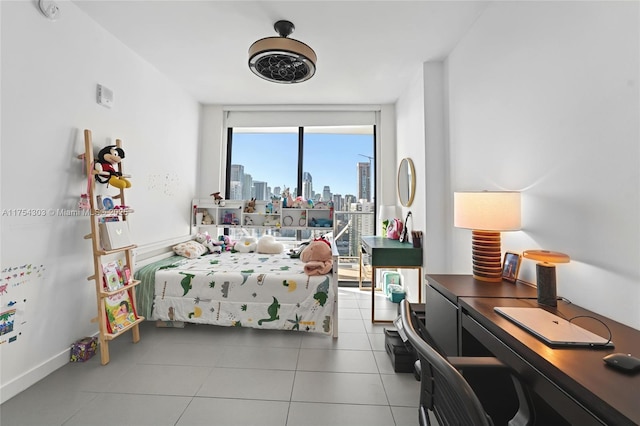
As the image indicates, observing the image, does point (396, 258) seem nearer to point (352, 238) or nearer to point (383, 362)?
point (383, 362)

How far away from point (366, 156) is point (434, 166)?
155 cm

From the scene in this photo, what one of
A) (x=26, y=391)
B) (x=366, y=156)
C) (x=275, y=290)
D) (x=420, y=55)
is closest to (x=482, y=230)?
(x=275, y=290)

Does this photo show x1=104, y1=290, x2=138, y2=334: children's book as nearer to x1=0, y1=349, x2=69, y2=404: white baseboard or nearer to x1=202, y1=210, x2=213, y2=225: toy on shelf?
x1=0, y1=349, x2=69, y2=404: white baseboard

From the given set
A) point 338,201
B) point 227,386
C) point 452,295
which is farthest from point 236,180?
point 452,295

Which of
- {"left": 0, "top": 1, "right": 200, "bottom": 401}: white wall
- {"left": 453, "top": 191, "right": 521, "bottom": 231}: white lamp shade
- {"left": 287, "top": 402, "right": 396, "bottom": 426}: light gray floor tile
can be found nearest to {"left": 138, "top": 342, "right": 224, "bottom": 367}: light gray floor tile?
{"left": 0, "top": 1, "right": 200, "bottom": 401}: white wall

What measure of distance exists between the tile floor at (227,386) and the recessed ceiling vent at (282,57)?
247 centimetres

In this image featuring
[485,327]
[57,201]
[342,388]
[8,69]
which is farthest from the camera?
[57,201]

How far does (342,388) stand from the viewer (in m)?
1.75

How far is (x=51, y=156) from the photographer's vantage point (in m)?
1.86

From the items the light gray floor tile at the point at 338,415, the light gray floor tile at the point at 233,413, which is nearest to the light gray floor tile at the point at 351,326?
the light gray floor tile at the point at 338,415

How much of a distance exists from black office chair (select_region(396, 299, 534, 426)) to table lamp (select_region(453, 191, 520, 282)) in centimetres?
85

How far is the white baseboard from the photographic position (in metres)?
1.59

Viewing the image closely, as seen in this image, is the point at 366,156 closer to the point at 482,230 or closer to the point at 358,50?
the point at 358,50

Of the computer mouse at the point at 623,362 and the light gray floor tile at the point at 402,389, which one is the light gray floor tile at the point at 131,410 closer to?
the light gray floor tile at the point at 402,389
